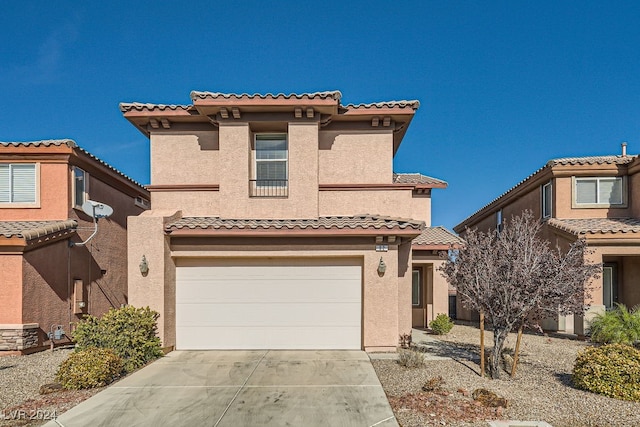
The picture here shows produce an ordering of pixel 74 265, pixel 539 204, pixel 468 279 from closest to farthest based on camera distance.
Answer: pixel 468 279, pixel 74 265, pixel 539 204

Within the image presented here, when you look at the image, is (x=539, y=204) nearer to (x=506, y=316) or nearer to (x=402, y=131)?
(x=402, y=131)

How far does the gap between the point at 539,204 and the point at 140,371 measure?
16700 mm

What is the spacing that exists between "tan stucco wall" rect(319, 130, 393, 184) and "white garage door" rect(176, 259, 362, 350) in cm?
287

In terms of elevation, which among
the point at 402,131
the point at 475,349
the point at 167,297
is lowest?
the point at 475,349

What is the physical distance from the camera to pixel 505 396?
7.12 meters

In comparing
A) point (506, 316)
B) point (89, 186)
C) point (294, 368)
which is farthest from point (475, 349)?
point (89, 186)

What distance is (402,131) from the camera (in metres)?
13.4

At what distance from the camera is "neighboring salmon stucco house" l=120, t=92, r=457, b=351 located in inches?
415

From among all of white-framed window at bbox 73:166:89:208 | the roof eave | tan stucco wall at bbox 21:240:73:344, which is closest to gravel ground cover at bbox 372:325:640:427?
the roof eave

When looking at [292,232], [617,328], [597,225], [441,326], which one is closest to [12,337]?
[292,232]

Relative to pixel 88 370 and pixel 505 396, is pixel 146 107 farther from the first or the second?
pixel 505 396

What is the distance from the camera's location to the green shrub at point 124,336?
9109mm

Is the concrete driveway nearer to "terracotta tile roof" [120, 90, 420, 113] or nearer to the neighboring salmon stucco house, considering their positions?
the neighboring salmon stucco house

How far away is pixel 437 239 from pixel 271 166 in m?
7.47
